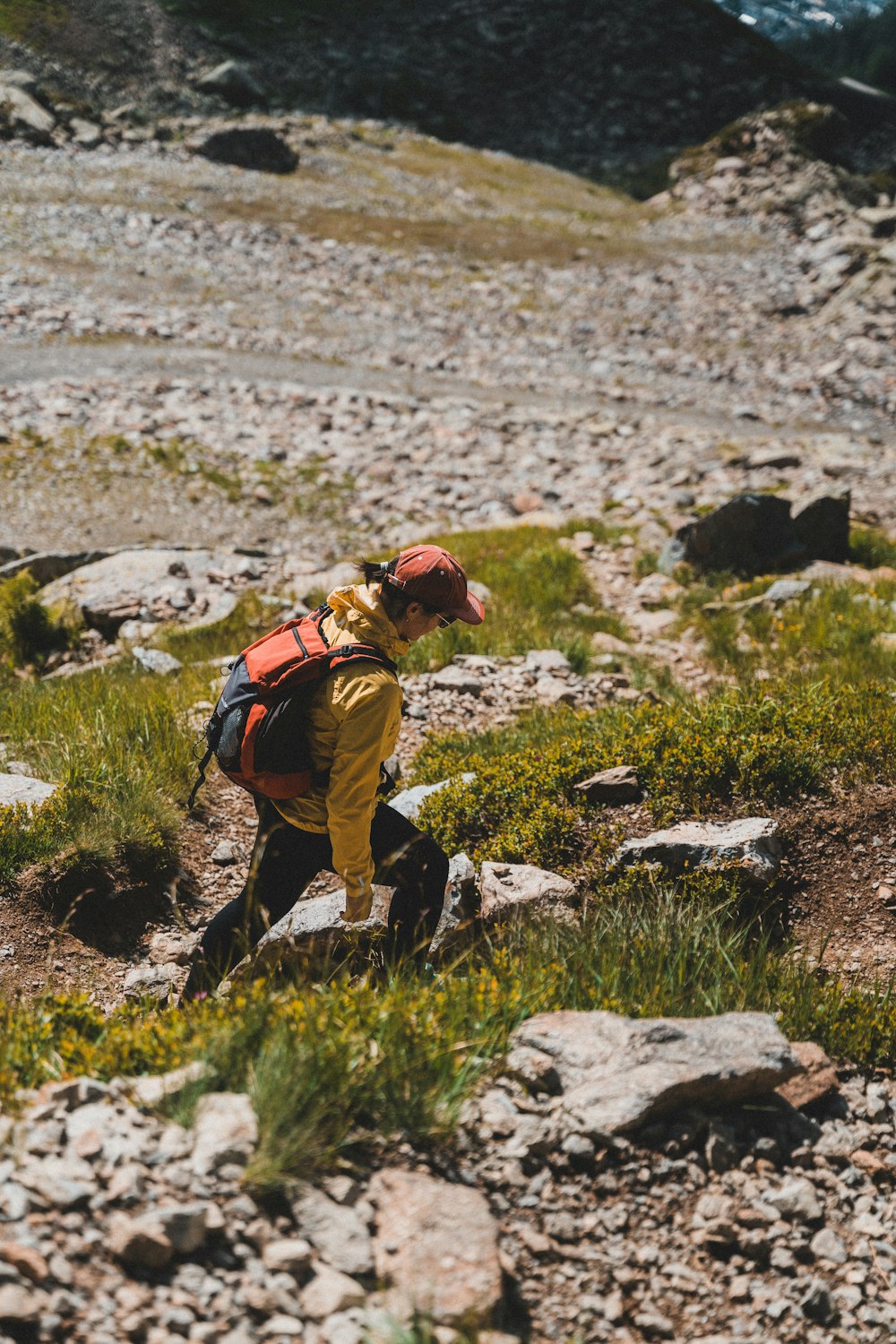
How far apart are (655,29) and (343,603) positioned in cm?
7560

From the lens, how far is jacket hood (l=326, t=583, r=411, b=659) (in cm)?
441

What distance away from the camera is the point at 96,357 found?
2233cm

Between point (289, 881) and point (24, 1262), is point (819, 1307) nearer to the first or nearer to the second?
point (24, 1262)

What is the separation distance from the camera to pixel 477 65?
2544 inches

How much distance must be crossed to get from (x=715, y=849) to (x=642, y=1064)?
219 cm

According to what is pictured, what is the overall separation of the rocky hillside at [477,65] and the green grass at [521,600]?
152ft

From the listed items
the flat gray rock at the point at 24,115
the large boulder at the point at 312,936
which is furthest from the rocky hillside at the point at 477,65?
the large boulder at the point at 312,936

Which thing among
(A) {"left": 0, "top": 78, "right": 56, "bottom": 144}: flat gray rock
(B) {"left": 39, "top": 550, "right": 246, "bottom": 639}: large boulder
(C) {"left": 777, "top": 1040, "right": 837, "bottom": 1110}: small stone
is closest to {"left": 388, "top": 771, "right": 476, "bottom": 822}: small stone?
(C) {"left": 777, "top": 1040, "right": 837, "bottom": 1110}: small stone

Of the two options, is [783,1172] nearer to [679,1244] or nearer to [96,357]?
[679,1244]

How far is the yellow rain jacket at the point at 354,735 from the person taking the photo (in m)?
4.23

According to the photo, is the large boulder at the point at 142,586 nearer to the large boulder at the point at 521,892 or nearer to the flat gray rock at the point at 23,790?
the flat gray rock at the point at 23,790

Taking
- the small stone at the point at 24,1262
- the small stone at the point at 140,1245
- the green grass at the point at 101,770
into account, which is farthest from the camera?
the green grass at the point at 101,770

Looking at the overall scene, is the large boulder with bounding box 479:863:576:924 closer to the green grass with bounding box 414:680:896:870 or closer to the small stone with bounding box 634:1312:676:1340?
the green grass with bounding box 414:680:896:870

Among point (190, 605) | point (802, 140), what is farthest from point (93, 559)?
point (802, 140)
